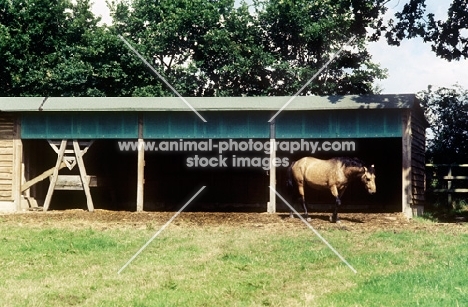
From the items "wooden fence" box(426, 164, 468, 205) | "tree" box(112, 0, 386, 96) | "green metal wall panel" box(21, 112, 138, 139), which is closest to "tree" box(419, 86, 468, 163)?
"wooden fence" box(426, 164, 468, 205)

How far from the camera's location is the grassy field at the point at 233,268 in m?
8.59

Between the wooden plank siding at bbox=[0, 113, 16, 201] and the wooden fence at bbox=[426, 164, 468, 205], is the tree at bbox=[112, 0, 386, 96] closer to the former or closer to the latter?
the wooden fence at bbox=[426, 164, 468, 205]

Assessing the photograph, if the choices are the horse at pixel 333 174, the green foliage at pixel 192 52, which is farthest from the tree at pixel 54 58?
A: the horse at pixel 333 174

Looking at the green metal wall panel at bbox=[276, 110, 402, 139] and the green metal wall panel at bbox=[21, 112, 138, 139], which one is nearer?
the green metal wall panel at bbox=[276, 110, 402, 139]

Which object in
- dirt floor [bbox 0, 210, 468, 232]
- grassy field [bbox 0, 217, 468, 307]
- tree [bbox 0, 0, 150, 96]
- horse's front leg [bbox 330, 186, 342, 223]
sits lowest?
grassy field [bbox 0, 217, 468, 307]

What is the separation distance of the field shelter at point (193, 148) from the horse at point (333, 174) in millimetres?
1550

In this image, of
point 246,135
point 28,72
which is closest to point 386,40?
point 246,135

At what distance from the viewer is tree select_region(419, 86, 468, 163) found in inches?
1121

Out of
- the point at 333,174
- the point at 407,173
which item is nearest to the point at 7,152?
the point at 333,174

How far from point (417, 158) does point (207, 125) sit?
8542 mm

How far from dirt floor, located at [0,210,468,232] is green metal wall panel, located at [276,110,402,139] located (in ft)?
9.76

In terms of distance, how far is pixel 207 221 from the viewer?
61.2 feet

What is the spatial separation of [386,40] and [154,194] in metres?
12.8

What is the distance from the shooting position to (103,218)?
64.5ft
